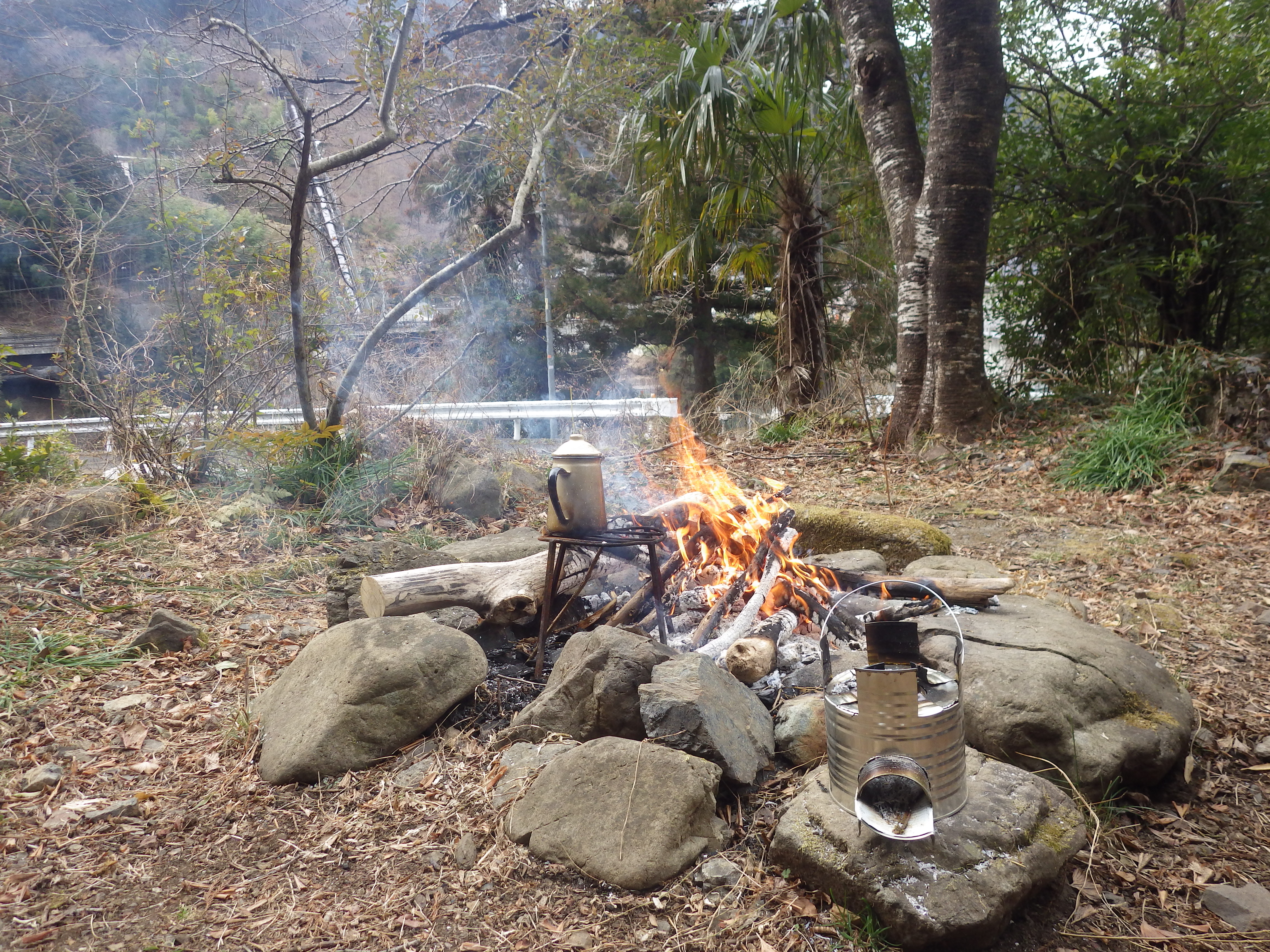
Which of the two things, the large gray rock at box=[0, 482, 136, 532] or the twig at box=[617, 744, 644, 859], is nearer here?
the twig at box=[617, 744, 644, 859]

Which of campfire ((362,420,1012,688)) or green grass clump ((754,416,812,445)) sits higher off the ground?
green grass clump ((754,416,812,445))

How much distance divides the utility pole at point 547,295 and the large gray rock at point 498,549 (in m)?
9.47

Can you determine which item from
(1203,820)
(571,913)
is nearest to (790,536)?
(1203,820)

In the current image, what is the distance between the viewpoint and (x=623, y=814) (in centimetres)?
196

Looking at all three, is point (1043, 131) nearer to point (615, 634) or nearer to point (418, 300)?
point (418, 300)

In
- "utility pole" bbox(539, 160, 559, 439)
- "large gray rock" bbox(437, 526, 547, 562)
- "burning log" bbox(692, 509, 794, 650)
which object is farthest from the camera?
"utility pole" bbox(539, 160, 559, 439)

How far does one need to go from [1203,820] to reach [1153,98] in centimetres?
768

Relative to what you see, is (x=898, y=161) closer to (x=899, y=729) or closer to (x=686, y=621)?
(x=686, y=621)

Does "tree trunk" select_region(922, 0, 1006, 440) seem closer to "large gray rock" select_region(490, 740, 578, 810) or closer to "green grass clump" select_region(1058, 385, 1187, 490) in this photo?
"green grass clump" select_region(1058, 385, 1187, 490)

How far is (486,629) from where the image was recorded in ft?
11.2

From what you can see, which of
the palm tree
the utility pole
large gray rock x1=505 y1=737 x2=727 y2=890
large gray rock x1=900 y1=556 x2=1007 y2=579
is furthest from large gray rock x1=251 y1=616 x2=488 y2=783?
the utility pole

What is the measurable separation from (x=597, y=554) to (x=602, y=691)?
0.76 meters

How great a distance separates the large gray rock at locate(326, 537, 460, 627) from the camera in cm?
346

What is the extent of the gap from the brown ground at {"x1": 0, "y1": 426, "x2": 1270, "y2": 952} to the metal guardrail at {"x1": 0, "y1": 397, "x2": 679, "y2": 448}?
2.54m
